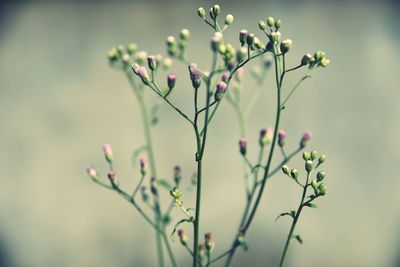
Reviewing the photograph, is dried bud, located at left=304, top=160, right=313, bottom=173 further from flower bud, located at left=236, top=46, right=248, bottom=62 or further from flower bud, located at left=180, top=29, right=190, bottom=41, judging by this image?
flower bud, located at left=180, top=29, right=190, bottom=41

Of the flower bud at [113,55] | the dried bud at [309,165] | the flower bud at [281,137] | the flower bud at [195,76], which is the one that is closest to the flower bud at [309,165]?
the dried bud at [309,165]

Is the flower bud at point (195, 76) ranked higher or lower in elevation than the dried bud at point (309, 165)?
higher

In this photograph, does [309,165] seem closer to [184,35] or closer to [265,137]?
[265,137]

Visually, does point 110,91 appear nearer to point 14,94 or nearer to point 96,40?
point 96,40

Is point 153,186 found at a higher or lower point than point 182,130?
lower

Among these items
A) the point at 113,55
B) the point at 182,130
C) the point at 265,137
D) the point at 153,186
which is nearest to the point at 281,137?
the point at 265,137

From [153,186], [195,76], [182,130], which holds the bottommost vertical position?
[153,186]

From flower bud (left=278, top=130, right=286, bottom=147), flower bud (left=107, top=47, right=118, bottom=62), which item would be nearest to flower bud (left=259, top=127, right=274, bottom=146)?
flower bud (left=278, top=130, right=286, bottom=147)

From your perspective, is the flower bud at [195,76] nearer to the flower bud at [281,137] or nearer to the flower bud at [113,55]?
the flower bud at [281,137]

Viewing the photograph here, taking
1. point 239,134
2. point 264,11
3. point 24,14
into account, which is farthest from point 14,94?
point 264,11
